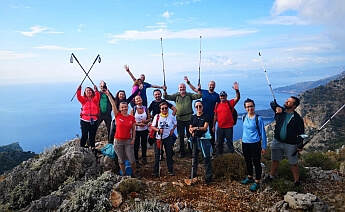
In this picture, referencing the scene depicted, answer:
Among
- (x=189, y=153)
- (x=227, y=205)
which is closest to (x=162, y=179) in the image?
(x=227, y=205)

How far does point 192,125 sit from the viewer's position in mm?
6590

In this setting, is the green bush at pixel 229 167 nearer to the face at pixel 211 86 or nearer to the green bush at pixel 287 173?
the green bush at pixel 287 173

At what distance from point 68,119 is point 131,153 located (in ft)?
646

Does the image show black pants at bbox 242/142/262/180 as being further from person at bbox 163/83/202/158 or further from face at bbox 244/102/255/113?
person at bbox 163/83/202/158

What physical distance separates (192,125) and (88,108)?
354 centimetres

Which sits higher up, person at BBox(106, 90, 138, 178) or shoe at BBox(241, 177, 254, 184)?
person at BBox(106, 90, 138, 178)

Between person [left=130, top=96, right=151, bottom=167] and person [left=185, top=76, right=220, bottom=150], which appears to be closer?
person [left=130, top=96, right=151, bottom=167]

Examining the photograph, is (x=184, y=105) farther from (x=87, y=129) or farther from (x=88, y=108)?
(x=87, y=129)

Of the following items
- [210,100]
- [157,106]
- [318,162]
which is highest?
[210,100]

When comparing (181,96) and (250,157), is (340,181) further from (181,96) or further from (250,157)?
(181,96)

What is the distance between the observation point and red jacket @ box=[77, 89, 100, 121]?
7979 millimetres

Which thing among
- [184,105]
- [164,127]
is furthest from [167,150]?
[184,105]

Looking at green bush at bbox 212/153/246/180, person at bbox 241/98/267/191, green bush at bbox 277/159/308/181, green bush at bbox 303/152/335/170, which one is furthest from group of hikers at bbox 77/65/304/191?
green bush at bbox 303/152/335/170

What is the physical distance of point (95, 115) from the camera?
8094 millimetres
